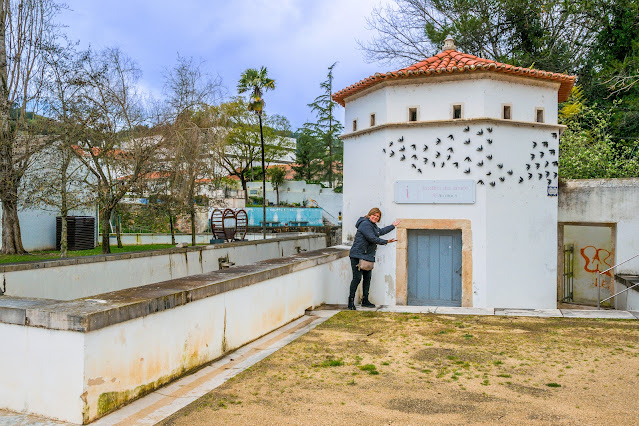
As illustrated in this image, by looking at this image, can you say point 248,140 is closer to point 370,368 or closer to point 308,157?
point 308,157

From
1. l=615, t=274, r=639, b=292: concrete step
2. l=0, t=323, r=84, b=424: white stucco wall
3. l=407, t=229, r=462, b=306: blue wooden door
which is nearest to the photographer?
l=0, t=323, r=84, b=424: white stucco wall

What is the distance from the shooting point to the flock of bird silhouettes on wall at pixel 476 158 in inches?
416

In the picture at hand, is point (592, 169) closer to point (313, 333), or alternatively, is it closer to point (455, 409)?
point (313, 333)

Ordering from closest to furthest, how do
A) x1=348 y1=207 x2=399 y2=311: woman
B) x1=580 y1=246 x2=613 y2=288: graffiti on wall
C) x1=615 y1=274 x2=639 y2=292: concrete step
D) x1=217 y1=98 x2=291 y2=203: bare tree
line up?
x1=348 y1=207 x2=399 y2=311: woman < x1=615 y1=274 x2=639 y2=292: concrete step < x1=580 y1=246 x2=613 y2=288: graffiti on wall < x1=217 y1=98 x2=291 y2=203: bare tree

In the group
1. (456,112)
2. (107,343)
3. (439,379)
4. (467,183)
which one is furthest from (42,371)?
Result: (456,112)

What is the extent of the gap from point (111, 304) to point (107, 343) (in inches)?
15.2

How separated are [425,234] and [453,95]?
9.78 feet

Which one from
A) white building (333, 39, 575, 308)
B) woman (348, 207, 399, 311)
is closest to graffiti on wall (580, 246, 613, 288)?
white building (333, 39, 575, 308)

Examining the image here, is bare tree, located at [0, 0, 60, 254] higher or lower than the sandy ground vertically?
higher

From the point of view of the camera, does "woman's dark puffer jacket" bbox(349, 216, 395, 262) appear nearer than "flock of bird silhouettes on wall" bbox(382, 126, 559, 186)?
Yes

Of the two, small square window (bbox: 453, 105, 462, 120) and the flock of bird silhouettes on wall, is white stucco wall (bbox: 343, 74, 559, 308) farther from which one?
small square window (bbox: 453, 105, 462, 120)

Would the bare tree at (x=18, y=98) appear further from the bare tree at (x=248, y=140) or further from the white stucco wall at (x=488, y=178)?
the bare tree at (x=248, y=140)

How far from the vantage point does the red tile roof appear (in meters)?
10.4

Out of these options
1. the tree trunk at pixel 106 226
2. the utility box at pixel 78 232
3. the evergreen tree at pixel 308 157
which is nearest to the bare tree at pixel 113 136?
the tree trunk at pixel 106 226
